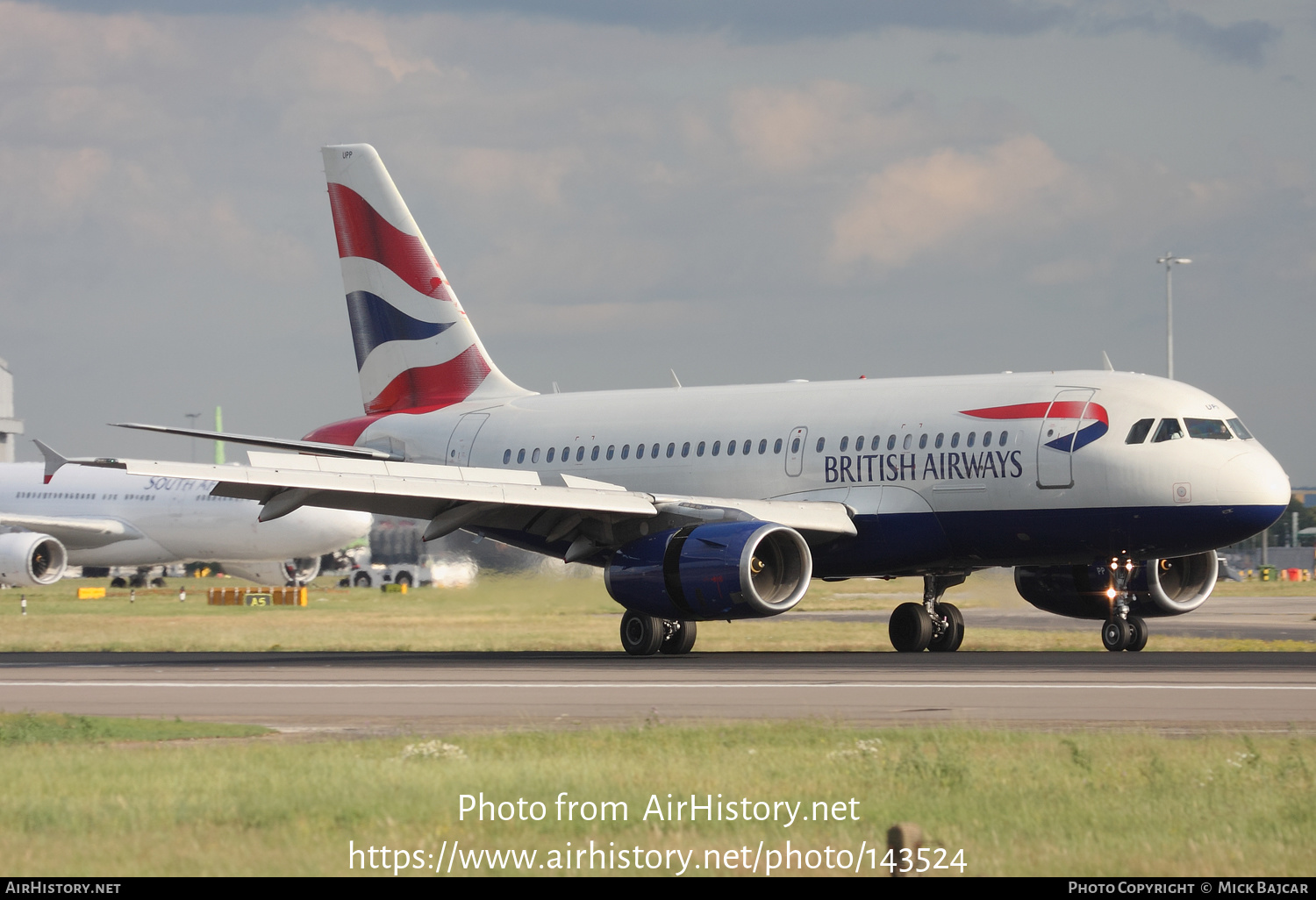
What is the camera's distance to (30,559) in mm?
59906

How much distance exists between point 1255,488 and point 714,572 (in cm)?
813

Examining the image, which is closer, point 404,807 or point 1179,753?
point 404,807

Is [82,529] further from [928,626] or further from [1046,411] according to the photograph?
[1046,411]

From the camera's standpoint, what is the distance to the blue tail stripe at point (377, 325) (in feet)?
117

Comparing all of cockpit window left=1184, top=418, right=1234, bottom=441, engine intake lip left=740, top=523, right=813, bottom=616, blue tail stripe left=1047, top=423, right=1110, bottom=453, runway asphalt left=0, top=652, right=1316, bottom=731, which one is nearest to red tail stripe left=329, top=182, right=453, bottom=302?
runway asphalt left=0, top=652, right=1316, bottom=731

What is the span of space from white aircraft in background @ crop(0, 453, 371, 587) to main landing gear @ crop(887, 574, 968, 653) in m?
36.0

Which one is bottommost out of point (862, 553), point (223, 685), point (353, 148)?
point (223, 685)

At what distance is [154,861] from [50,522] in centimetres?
6141

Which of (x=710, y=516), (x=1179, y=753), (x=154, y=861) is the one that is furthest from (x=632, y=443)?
(x=154, y=861)

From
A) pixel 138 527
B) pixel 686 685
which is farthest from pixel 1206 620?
pixel 138 527

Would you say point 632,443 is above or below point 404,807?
above

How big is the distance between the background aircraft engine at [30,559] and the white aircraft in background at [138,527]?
0.03 meters

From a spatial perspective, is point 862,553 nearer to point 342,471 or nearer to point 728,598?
point 728,598

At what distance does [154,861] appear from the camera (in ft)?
28.8
